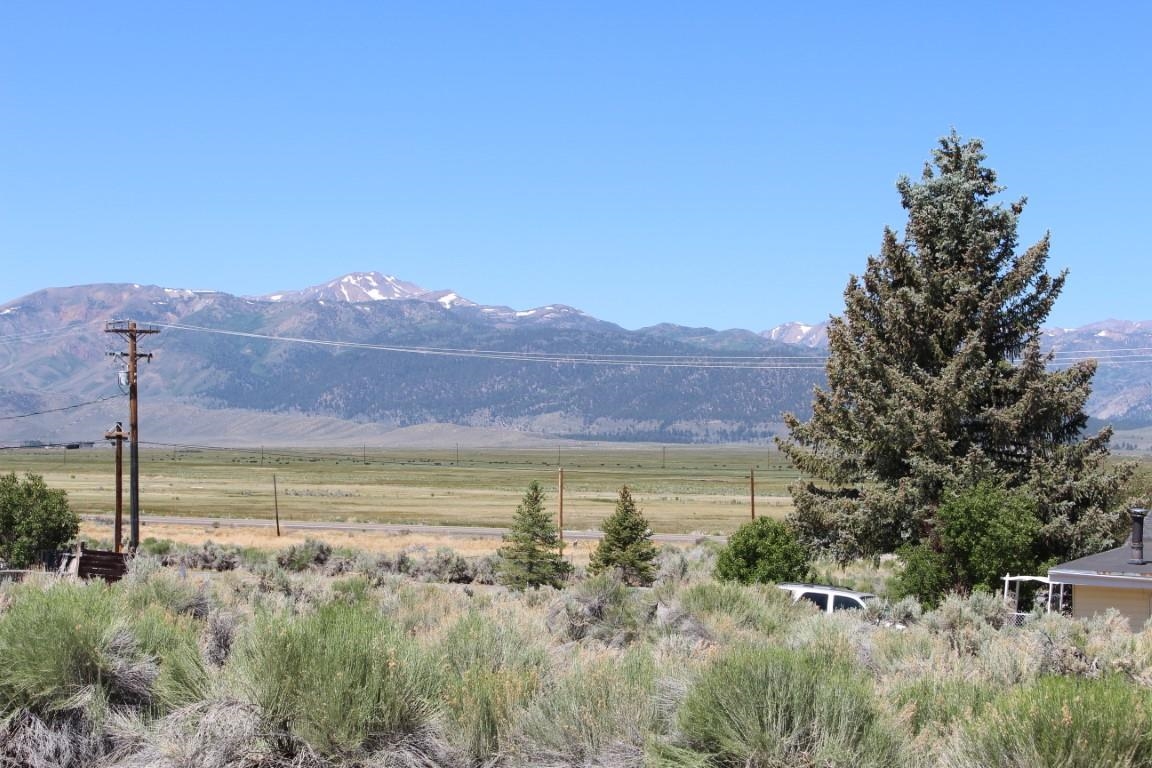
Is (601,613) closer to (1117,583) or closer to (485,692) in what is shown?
(485,692)

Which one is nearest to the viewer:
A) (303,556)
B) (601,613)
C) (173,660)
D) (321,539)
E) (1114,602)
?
(173,660)

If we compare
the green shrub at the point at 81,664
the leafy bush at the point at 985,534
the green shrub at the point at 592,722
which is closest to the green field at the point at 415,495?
the leafy bush at the point at 985,534

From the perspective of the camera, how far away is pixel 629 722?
8711 mm

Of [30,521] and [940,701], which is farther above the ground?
[940,701]

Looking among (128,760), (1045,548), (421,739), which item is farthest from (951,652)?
(1045,548)

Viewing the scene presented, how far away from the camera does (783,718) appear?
786 cm

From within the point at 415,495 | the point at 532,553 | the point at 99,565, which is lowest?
the point at 415,495

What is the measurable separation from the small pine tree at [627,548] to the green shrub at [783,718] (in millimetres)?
27683

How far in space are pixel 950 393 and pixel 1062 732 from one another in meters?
22.4

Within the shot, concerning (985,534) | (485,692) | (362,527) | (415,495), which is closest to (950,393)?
(985,534)

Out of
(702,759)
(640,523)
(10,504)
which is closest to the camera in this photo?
(702,759)

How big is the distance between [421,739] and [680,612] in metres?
8.11

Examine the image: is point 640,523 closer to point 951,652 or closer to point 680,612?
point 680,612

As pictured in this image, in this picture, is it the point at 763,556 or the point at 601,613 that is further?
the point at 763,556
